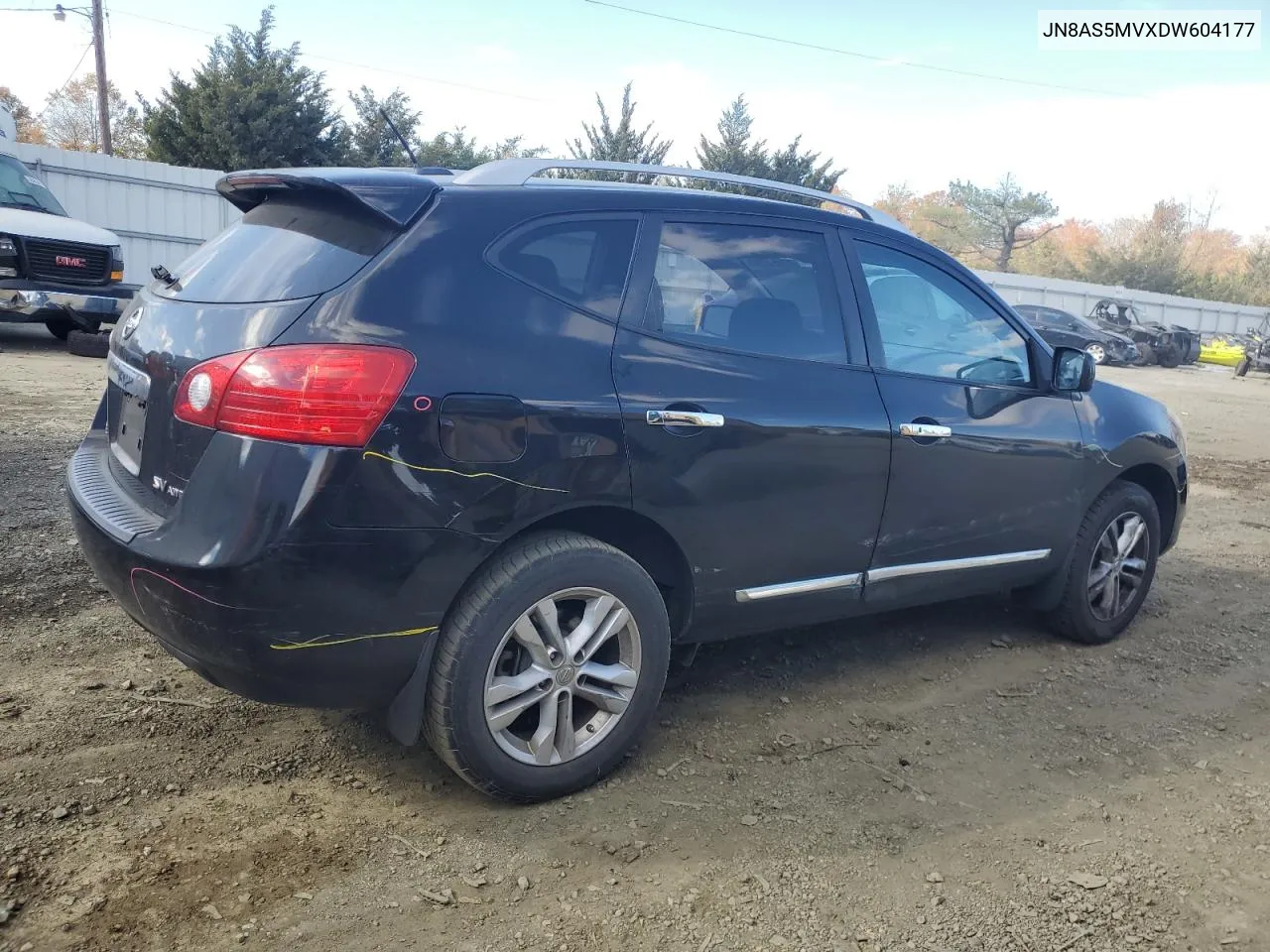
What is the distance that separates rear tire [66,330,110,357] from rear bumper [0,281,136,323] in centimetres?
22

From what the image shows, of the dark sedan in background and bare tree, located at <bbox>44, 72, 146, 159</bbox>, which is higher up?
bare tree, located at <bbox>44, 72, 146, 159</bbox>

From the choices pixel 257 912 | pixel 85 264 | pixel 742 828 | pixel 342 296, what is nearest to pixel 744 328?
pixel 342 296

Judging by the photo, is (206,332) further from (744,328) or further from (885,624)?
(885,624)

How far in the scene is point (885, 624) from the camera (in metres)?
4.68

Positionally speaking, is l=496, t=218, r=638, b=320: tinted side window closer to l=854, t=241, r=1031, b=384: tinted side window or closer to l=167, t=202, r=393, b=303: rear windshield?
l=167, t=202, r=393, b=303: rear windshield

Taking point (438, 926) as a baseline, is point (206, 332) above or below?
above

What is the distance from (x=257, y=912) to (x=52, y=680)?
1.54 metres

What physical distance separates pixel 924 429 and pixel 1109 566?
1579 millimetres

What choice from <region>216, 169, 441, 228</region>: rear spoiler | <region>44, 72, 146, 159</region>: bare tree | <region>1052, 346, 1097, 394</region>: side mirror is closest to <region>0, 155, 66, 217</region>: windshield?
<region>216, 169, 441, 228</region>: rear spoiler

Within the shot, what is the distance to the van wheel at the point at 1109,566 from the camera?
4508 millimetres

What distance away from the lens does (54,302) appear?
36.6ft

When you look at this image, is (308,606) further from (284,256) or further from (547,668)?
(284,256)

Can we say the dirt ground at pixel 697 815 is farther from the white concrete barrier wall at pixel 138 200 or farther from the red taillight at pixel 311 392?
the white concrete barrier wall at pixel 138 200

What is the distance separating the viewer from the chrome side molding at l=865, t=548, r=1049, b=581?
12.2 feet
